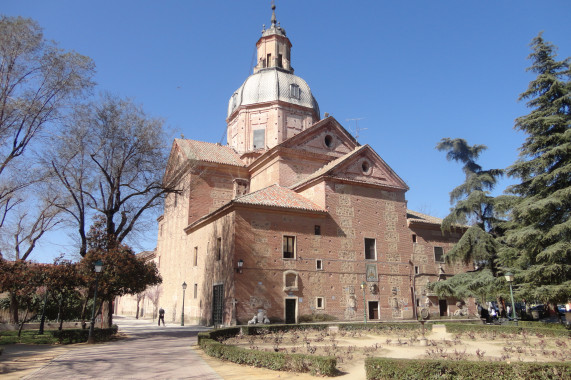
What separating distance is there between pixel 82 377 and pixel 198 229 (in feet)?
60.7

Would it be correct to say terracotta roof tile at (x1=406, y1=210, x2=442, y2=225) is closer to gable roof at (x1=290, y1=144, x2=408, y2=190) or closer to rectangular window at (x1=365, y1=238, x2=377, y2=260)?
gable roof at (x1=290, y1=144, x2=408, y2=190)

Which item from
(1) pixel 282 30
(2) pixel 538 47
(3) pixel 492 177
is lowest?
(3) pixel 492 177

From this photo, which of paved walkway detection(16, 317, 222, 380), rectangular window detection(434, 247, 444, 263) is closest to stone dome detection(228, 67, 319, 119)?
rectangular window detection(434, 247, 444, 263)

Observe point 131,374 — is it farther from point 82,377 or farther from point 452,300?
point 452,300

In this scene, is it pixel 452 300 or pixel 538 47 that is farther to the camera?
pixel 452 300

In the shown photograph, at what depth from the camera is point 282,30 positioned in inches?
1510

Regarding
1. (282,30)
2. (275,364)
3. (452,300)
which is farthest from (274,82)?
(275,364)

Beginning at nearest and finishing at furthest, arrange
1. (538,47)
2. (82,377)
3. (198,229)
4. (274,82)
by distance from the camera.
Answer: (82,377)
(538,47)
(198,229)
(274,82)

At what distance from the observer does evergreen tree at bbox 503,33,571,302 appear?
53.1 ft

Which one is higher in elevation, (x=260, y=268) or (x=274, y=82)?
(x=274, y=82)

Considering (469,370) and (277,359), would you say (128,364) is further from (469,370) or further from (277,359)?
(469,370)

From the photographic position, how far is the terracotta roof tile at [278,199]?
74.2 ft

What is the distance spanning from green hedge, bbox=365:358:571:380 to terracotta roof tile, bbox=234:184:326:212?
1475 centimetres

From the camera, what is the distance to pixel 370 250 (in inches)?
1011
